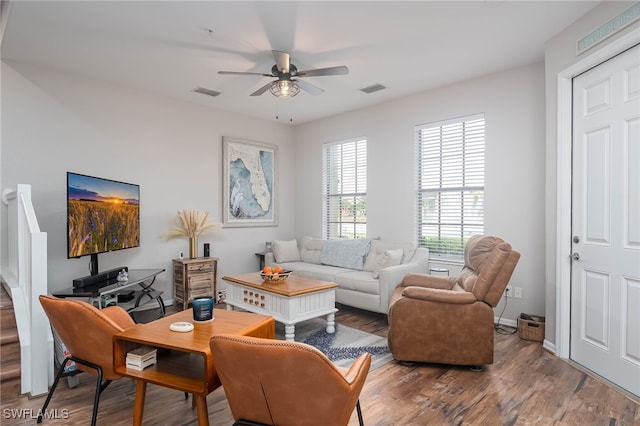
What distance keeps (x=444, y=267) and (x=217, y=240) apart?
3325mm

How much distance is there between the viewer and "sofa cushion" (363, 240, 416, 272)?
462cm

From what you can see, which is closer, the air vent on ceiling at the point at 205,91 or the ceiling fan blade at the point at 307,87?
the ceiling fan blade at the point at 307,87

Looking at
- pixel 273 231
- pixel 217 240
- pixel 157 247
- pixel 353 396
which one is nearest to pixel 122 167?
pixel 157 247

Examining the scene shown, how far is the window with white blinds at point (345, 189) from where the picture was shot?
5.62m

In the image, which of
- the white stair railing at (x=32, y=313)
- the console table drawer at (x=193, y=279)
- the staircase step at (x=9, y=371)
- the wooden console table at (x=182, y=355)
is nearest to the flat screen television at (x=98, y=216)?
the white stair railing at (x=32, y=313)

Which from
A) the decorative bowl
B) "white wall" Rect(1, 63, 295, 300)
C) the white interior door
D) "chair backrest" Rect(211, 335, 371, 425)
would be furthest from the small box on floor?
"white wall" Rect(1, 63, 295, 300)

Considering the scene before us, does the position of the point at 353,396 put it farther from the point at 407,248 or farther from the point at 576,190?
the point at 407,248

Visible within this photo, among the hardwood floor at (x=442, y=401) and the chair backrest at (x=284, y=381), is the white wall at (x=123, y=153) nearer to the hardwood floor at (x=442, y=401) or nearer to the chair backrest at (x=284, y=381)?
the hardwood floor at (x=442, y=401)

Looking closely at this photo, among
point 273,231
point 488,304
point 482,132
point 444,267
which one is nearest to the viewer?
point 488,304

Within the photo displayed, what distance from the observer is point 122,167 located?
4.48 meters

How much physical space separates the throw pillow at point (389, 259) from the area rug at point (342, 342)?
2.98 ft

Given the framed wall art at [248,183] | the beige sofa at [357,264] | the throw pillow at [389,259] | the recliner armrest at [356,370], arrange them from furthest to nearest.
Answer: the framed wall art at [248,183]
the throw pillow at [389,259]
the beige sofa at [357,264]
the recliner armrest at [356,370]

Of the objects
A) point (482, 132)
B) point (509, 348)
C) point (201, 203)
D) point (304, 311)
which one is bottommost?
point (509, 348)

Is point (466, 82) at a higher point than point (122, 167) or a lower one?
higher
